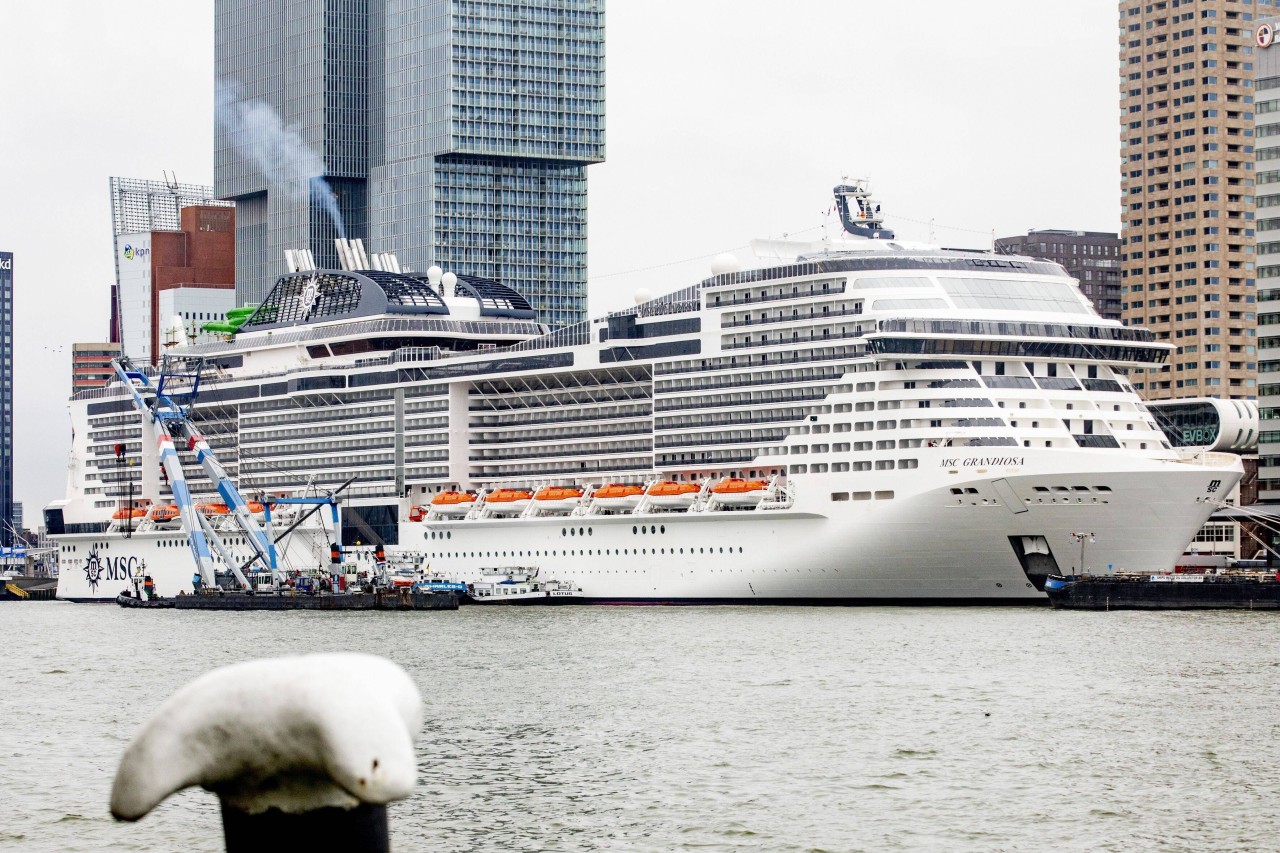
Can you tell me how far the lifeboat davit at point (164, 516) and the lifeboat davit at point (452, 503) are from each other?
28.7 metres

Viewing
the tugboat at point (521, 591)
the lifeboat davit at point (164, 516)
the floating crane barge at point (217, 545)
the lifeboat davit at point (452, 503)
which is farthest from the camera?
the lifeboat davit at point (164, 516)

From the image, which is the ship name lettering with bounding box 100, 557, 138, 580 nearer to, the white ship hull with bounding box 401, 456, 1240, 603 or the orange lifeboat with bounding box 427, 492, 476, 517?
the orange lifeboat with bounding box 427, 492, 476, 517

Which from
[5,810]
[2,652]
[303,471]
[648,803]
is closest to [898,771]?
[648,803]

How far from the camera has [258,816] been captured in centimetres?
875

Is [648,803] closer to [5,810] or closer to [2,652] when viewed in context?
[5,810]

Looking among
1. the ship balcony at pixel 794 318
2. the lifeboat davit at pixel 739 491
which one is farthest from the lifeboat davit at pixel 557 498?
the ship balcony at pixel 794 318

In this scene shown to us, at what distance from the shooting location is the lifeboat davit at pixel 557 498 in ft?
371

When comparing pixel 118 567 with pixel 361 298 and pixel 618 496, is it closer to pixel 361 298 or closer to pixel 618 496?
pixel 361 298

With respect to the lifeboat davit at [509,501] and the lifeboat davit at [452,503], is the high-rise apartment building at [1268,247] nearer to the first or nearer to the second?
the lifeboat davit at [509,501]

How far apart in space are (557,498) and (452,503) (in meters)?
10.1

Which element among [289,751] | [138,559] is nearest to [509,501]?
[138,559]

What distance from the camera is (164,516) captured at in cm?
14500

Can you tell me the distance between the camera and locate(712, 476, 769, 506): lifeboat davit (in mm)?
101688

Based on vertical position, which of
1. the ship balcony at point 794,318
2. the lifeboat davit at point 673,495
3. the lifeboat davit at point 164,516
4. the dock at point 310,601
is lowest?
the dock at point 310,601
